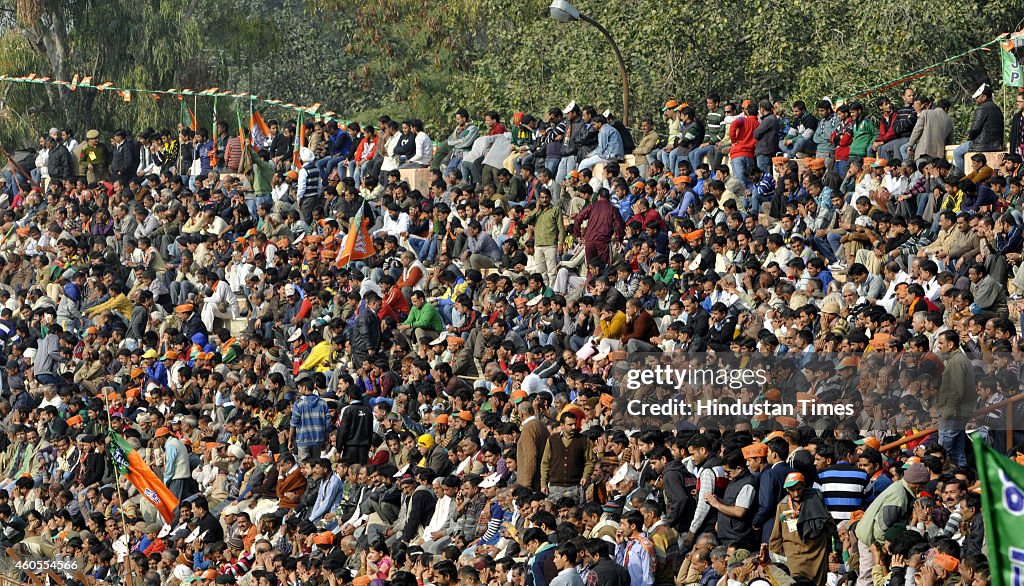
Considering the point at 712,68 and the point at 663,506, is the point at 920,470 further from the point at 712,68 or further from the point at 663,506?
the point at 712,68

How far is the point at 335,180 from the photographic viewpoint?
1030 inches

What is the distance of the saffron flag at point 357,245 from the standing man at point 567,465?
735 centimetres

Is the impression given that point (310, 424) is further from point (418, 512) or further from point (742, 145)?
point (742, 145)

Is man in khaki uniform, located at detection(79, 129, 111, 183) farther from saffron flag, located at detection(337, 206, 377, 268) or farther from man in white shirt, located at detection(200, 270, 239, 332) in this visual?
saffron flag, located at detection(337, 206, 377, 268)

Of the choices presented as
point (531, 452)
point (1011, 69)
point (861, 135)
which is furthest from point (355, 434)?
point (1011, 69)

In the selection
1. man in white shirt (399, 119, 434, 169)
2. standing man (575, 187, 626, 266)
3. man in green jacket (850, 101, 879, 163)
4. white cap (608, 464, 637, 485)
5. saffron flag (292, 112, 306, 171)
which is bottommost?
white cap (608, 464, 637, 485)

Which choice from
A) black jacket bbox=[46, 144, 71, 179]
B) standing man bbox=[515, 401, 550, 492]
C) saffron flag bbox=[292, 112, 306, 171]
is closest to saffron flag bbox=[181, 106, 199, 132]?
black jacket bbox=[46, 144, 71, 179]

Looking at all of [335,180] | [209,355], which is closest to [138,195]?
[335,180]

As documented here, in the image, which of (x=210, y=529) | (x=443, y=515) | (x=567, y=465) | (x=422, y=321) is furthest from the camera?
(x=422, y=321)

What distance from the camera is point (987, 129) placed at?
2070 cm

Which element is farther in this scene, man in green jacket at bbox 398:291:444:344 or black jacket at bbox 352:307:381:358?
man in green jacket at bbox 398:291:444:344

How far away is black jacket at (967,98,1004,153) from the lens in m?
20.7

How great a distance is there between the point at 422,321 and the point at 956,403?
790 cm

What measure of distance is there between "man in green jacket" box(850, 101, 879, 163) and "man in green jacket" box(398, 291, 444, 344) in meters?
4.92
